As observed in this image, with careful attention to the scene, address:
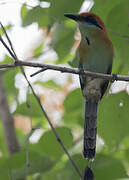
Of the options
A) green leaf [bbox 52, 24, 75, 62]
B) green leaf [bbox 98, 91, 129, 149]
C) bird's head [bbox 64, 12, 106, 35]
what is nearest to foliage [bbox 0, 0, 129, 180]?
green leaf [bbox 98, 91, 129, 149]

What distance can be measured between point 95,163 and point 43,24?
1.16 metres

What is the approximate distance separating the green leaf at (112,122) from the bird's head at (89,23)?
2.76ft

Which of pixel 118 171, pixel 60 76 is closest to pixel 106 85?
pixel 60 76

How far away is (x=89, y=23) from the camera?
8.84 feet

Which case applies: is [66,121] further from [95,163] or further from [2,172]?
[2,172]

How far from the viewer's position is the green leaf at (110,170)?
2146 millimetres

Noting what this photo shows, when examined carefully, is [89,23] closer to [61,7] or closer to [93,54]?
[93,54]

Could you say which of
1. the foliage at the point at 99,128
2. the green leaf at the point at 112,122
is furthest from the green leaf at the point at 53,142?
the green leaf at the point at 112,122

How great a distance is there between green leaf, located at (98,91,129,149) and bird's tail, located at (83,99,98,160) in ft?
0.98

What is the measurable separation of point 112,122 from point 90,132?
1.62 feet

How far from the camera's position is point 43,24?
256 cm

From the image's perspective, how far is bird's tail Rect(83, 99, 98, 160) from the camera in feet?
7.61

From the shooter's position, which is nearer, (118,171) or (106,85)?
(118,171)

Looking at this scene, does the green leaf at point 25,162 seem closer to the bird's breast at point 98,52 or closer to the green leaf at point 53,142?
the green leaf at point 53,142
